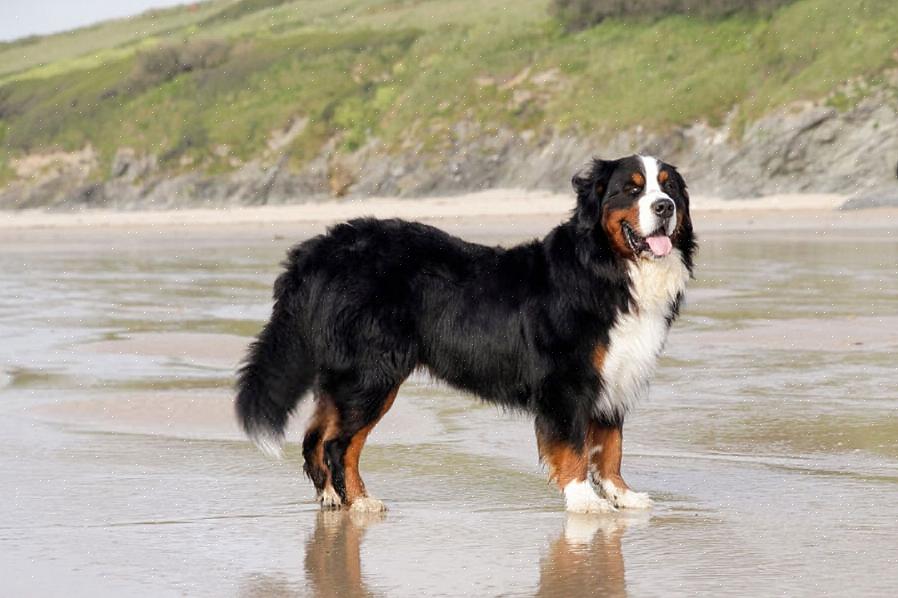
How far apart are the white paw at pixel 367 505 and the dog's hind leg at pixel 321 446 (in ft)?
0.36

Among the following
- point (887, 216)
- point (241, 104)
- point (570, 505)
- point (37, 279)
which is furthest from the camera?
point (241, 104)

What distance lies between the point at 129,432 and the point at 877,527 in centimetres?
382

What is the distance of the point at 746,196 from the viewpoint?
2688 centimetres

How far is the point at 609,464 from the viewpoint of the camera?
233 inches

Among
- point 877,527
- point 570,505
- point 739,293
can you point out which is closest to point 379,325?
point 570,505

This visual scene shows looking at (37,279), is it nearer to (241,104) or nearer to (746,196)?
(746,196)

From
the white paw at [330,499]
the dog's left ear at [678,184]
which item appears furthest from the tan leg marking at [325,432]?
the dog's left ear at [678,184]

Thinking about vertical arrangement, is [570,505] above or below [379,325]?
below

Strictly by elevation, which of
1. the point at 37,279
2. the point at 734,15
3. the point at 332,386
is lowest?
the point at 37,279

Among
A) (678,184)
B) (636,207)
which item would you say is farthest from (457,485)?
(678,184)

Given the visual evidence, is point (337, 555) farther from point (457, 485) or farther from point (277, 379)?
point (277, 379)

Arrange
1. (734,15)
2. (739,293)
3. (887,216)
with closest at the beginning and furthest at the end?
(739,293) → (887,216) → (734,15)

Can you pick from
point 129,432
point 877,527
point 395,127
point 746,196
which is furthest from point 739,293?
point 395,127

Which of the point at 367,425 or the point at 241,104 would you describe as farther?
the point at 241,104
